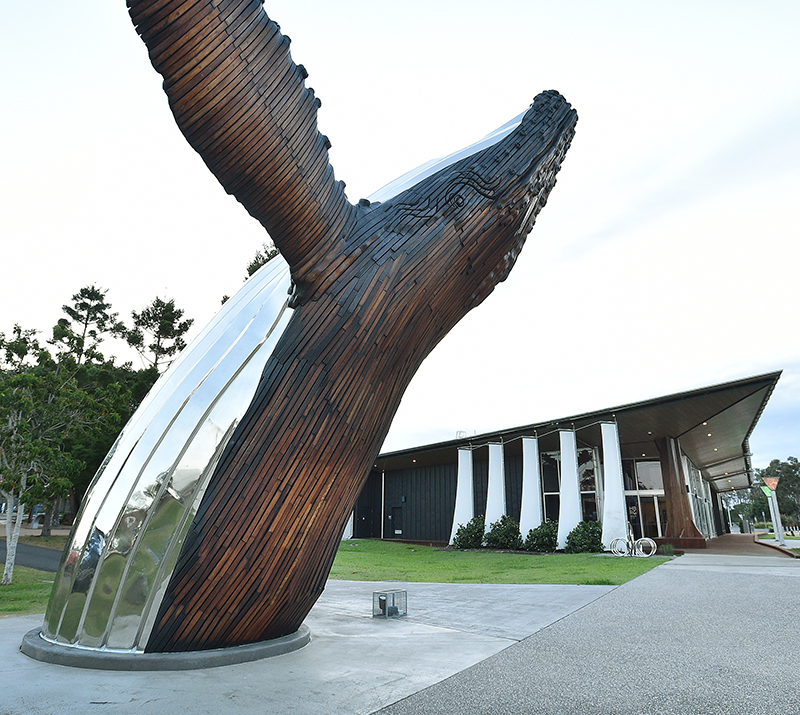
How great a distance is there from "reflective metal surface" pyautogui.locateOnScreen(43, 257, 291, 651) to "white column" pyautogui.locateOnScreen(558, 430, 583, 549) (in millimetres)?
22089

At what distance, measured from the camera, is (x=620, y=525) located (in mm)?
22938

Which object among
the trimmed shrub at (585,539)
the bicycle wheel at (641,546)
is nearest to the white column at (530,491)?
the trimmed shrub at (585,539)

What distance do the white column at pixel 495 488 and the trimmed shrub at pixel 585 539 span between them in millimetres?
4615

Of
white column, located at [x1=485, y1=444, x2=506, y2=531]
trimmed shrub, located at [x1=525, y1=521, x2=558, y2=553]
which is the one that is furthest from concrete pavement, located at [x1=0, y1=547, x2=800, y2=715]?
white column, located at [x1=485, y1=444, x2=506, y2=531]

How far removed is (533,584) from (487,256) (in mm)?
8742

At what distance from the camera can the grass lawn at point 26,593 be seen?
29.4 ft

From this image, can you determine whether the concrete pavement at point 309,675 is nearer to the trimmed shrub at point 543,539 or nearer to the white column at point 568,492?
the white column at point 568,492

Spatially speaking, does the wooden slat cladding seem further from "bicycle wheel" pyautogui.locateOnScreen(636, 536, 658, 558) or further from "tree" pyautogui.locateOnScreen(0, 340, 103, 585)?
"bicycle wheel" pyautogui.locateOnScreen(636, 536, 658, 558)

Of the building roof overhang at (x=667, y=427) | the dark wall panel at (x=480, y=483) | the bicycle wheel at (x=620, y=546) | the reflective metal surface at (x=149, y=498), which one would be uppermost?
the building roof overhang at (x=667, y=427)

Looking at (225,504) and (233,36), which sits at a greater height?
(233,36)

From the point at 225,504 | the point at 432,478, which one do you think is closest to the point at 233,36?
the point at 225,504

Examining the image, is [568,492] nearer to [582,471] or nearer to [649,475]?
[582,471]

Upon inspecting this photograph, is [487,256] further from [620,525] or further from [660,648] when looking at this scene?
[620,525]

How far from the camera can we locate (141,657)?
4.54 meters
